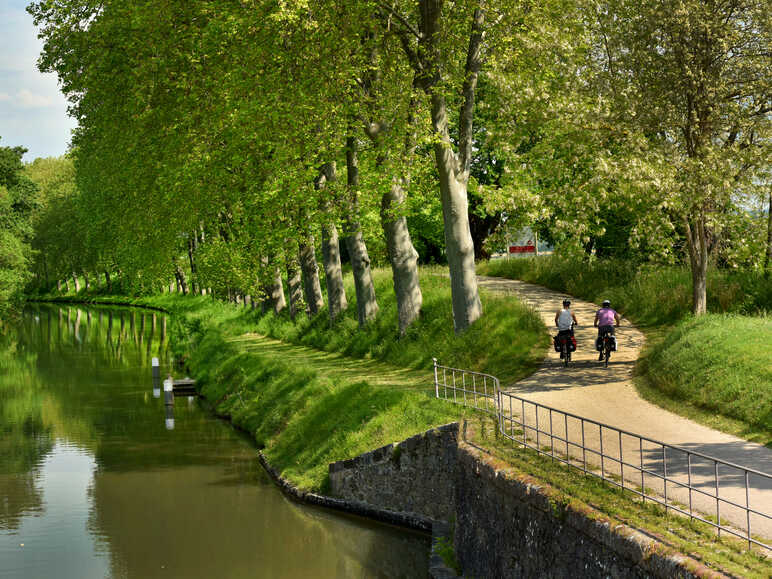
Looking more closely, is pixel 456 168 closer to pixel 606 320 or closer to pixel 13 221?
pixel 606 320

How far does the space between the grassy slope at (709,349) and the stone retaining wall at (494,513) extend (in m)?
4.30

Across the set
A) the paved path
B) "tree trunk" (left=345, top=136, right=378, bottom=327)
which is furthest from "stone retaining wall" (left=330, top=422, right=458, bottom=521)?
"tree trunk" (left=345, top=136, right=378, bottom=327)

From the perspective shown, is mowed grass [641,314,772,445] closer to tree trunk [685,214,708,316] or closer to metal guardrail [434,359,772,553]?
tree trunk [685,214,708,316]

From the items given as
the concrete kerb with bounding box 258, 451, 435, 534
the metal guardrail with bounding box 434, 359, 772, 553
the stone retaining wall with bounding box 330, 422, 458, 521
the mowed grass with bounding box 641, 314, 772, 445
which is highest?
the mowed grass with bounding box 641, 314, 772, 445

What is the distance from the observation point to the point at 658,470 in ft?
38.7

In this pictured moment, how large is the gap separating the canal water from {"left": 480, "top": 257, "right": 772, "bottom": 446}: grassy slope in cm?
565

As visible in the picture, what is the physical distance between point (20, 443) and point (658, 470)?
73.2 feet

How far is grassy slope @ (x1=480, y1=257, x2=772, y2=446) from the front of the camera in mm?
14797

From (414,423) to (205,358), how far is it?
79.6 feet

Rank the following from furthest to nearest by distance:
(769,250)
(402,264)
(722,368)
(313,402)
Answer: (402,264) < (313,402) < (769,250) < (722,368)

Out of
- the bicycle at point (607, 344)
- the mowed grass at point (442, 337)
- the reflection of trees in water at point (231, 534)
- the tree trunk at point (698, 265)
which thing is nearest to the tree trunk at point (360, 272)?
the mowed grass at point (442, 337)

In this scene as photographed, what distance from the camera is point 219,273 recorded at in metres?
38.1

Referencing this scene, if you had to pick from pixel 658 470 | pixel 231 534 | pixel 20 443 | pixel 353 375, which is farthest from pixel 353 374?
pixel 658 470

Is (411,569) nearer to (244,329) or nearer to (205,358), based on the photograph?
(205,358)
